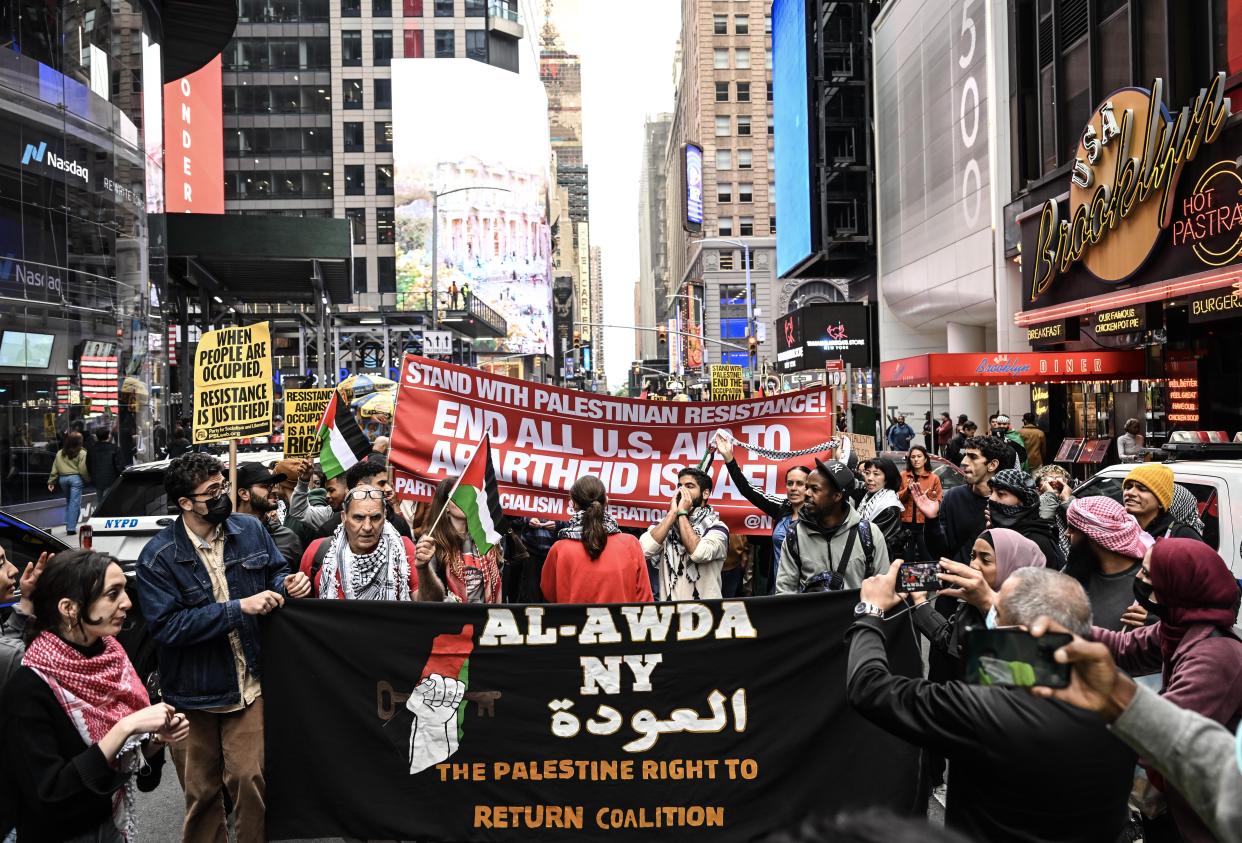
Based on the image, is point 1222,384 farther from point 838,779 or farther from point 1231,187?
point 838,779

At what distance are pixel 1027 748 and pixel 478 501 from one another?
3.80 meters

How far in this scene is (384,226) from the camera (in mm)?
79375

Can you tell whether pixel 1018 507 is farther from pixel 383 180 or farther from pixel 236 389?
pixel 383 180

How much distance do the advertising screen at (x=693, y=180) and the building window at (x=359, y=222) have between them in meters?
31.8

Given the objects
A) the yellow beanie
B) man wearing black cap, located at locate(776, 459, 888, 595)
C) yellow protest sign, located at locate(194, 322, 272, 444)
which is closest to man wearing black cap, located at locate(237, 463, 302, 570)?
yellow protest sign, located at locate(194, 322, 272, 444)

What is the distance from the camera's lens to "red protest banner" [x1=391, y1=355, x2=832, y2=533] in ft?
24.6

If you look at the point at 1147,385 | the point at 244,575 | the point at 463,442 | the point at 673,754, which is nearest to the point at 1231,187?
the point at 1147,385

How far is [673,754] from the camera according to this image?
4.91 m

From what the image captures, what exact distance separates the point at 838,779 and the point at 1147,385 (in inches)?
810

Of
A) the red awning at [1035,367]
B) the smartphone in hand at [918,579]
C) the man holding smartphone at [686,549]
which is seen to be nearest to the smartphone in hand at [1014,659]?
the smartphone in hand at [918,579]

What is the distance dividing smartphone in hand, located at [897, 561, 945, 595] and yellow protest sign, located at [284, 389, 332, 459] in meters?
8.43

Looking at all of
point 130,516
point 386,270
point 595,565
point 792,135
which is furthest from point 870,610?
point 386,270

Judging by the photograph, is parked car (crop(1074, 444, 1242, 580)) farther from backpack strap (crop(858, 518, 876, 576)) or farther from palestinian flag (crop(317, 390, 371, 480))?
palestinian flag (crop(317, 390, 371, 480))

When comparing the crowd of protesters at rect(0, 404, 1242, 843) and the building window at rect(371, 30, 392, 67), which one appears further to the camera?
the building window at rect(371, 30, 392, 67)
